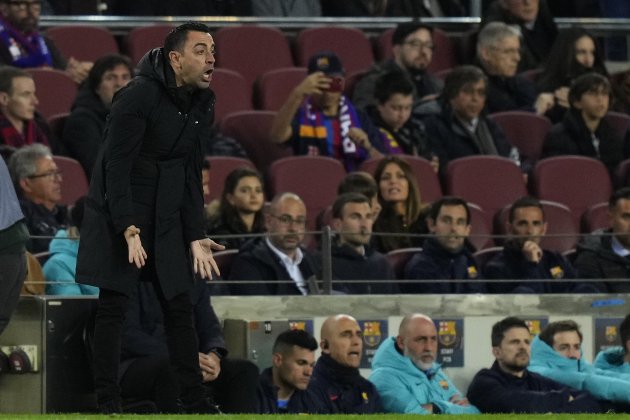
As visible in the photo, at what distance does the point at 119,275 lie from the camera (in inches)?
257

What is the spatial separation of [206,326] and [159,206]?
157 centimetres

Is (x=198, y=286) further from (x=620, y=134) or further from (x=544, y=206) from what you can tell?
(x=620, y=134)

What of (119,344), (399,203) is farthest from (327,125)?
(119,344)

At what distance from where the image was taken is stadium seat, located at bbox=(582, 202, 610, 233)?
36.1 feet

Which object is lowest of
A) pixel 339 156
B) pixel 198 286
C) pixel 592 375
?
pixel 592 375

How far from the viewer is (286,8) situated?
13391 mm

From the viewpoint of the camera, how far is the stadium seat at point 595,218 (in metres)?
11.0

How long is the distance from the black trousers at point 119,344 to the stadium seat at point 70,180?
357 cm

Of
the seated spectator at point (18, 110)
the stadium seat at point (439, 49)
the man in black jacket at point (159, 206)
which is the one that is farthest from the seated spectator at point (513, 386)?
the stadium seat at point (439, 49)

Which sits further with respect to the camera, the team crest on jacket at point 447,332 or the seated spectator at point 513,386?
the team crest on jacket at point 447,332

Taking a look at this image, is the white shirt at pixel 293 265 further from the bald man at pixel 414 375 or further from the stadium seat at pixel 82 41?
the stadium seat at pixel 82 41

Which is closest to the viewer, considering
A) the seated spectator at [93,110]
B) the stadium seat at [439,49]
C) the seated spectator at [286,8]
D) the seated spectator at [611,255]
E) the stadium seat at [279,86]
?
the seated spectator at [611,255]

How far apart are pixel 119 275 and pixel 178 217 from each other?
1.15 feet

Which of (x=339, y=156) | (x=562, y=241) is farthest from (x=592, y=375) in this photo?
(x=339, y=156)
